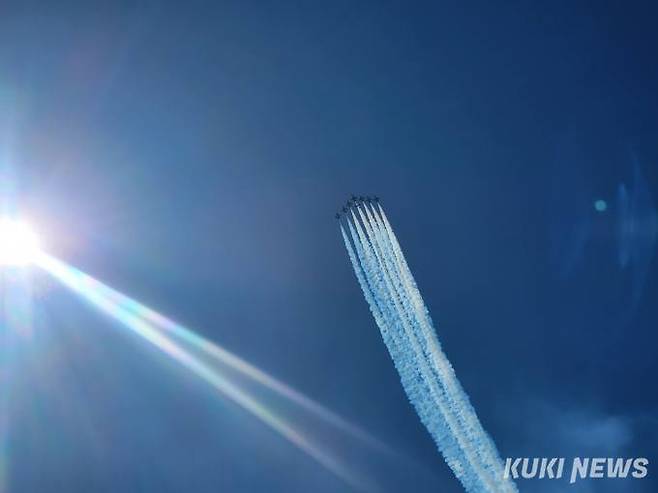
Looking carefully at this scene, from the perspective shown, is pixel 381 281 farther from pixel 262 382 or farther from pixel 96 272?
pixel 96 272

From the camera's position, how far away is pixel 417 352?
123ft

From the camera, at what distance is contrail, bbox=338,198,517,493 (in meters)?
37.0

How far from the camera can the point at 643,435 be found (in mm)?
37344

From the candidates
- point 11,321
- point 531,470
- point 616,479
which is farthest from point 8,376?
point 616,479

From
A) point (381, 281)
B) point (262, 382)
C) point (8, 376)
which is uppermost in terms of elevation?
point (381, 281)

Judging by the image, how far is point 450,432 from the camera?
37125mm

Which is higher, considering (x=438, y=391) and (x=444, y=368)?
(x=444, y=368)

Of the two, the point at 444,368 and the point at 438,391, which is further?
the point at 444,368

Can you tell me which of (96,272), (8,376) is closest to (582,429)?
(96,272)

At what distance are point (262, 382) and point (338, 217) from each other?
8.29 m

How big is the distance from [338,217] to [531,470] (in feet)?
46.3

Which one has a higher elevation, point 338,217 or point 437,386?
point 338,217

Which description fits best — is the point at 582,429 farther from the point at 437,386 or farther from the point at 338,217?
the point at 338,217

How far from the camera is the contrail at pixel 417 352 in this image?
3703 centimetres
